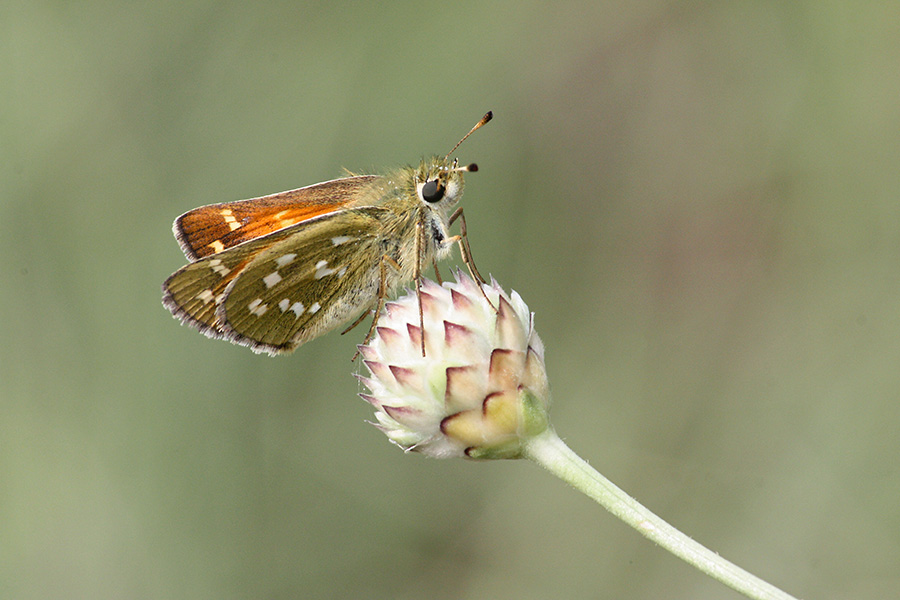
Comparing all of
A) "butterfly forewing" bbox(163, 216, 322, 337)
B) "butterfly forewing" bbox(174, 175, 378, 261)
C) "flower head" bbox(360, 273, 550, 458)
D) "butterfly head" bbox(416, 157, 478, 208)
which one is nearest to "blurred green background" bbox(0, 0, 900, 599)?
"butterfly forewing" bbox(174, 175, 378, 261)

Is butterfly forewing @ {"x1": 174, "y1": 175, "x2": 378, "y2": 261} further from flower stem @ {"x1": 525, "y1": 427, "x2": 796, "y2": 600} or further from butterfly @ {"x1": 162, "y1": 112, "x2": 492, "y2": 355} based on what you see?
flower stem @ {"x1": 525, "y1": 427, "x2": 796, "y2": 600}

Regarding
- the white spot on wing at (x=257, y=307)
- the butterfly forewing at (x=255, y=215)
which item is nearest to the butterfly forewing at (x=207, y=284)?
the white spot on wing at (x=257, y=307)

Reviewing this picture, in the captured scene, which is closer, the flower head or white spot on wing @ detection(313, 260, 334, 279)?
the flower head

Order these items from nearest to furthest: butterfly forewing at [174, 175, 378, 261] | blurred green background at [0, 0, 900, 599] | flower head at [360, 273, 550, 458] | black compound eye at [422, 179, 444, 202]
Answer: flower head at [360, 273, 550, 458]
black compound eye at [422, 179, 444, 202]
butterfly forewing at [174, 175, 378, 261]
blurred green background at [0, 0, 900, 599]

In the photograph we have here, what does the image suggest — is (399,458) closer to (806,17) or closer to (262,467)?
(262,467)

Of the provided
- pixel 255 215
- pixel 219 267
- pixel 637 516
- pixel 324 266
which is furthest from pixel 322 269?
pixel 637 516

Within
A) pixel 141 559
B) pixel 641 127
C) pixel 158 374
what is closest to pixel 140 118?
pixel 158 374

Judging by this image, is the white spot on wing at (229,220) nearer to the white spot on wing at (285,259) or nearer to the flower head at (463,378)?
the white spot on wing at (285,259)

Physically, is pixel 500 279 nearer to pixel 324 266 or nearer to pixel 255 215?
pixel 255 215
